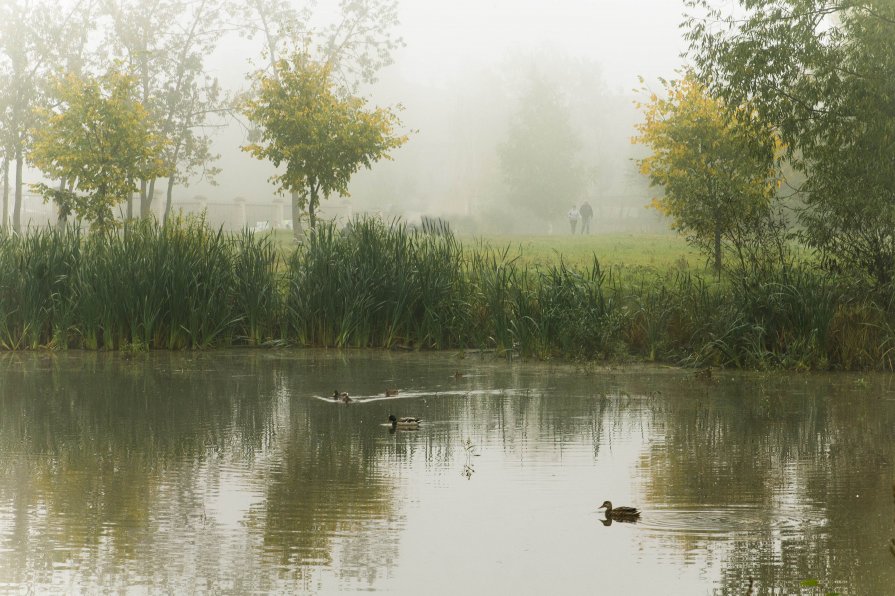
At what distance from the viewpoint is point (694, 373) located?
14.2 m

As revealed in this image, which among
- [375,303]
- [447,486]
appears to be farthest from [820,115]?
[447,486]

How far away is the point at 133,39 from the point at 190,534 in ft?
156

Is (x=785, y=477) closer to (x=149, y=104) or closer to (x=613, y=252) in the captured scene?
(x=613, y=252)

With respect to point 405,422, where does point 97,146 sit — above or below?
above

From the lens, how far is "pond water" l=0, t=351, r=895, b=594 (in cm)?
585

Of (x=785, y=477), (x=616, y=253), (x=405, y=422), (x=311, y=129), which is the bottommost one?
(x=785, y=477)

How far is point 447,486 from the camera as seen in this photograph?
7.92 meters

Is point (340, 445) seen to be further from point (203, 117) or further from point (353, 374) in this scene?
point (203, 117)

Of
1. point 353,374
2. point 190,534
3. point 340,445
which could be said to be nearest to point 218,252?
point 353,374

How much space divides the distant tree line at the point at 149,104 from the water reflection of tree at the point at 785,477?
2166 cm

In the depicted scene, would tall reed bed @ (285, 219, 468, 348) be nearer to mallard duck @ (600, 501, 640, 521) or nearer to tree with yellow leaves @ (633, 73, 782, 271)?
tree with yellow leaves @ (633, 73, 782, 271)

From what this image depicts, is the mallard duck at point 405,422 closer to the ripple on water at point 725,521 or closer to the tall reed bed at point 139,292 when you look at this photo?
the ripple on water at point 725,521

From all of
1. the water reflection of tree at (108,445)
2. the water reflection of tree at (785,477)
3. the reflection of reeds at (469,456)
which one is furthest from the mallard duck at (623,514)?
the water reflection of tree at (108,445)

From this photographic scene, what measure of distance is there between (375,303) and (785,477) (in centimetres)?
1006
